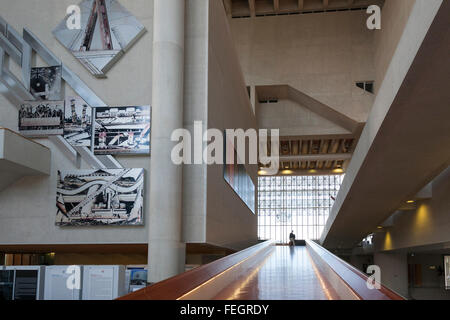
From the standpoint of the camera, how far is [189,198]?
14.7 metres

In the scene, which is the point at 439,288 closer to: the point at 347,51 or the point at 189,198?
the point at 347,51

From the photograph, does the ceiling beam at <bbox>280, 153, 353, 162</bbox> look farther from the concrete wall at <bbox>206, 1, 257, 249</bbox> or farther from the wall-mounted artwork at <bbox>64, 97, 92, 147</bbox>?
the wall-mounted artwork at <bbox>64, 97, 92, 147</bbox>

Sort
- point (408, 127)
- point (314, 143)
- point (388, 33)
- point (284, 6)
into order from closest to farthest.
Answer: point (408, 127) → point (388, 33) → point (284, 6) → point (314, 143)

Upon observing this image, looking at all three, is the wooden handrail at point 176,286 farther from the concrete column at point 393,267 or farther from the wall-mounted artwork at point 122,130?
the concrete column at point 393,267

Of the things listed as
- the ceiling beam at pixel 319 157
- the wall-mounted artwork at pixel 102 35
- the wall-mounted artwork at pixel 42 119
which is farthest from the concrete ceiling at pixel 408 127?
the ceiling beam at pixel 319 157

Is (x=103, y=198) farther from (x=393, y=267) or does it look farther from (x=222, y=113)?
(x=393, y=267)

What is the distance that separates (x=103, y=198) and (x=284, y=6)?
2014 cm

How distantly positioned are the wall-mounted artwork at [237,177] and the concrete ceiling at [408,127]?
13.5 ft

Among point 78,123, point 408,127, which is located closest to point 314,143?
point 78,123

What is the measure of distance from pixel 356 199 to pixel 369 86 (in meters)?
14.3

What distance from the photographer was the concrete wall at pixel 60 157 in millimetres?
15133

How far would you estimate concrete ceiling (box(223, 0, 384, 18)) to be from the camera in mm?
30125

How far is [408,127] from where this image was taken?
10172mm
